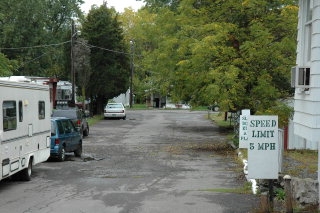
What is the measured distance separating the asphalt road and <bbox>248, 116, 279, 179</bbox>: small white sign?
1.37 meters

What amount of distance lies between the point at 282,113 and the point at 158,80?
486 inches

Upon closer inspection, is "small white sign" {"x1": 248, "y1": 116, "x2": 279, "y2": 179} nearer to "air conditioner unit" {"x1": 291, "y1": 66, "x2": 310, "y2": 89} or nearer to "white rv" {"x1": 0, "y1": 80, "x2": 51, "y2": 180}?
"air conditioner unit" {"x1": 291, "y1": 66, "x2": 310, "y2": 89}

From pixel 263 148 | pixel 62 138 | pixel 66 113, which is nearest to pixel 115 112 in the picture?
pixel 66 113

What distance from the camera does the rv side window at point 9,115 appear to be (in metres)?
12.4

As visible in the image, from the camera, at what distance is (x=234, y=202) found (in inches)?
445

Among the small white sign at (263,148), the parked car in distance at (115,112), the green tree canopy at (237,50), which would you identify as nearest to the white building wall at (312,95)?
the small white sign at (263,148)

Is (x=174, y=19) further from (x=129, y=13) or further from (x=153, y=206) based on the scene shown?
(x=129, y=13)

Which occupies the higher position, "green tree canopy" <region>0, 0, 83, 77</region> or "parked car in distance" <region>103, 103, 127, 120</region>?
"green tree canopy" <region>0, 0, 83, 77</region>

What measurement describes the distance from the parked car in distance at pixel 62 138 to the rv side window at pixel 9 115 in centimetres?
562

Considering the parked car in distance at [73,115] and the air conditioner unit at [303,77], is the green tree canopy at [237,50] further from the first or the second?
the air conditioner unit at [303,77]

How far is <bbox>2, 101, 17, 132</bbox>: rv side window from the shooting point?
12406mm

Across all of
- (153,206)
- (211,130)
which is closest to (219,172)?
(153,206)

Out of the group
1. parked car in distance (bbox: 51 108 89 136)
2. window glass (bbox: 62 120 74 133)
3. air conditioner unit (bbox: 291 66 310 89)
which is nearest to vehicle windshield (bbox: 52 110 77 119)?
parked car in distance (bbox: 51 108 89 136)

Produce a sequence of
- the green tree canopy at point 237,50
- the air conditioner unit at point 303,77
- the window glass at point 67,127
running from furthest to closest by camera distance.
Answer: the green tree canopy at point 237,50, the window glass at point 67,127, the air conditioner unit at point 303,77
